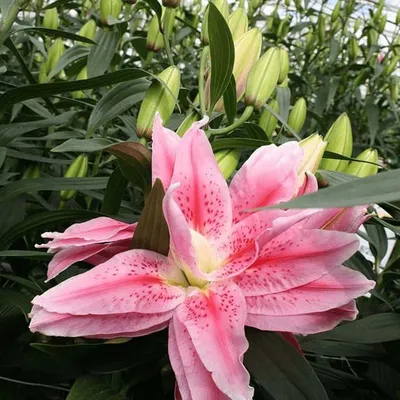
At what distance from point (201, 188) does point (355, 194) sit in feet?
0.41

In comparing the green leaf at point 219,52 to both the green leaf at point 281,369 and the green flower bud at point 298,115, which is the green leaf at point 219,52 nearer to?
the green leaf at point 281,369

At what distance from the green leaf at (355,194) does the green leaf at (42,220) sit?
→ 10.4 inches

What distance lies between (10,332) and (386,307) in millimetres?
357

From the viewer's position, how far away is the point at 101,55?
2.08ft

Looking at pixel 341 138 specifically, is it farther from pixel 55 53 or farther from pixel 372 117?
pixel 372 117

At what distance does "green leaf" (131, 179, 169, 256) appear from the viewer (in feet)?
0.97

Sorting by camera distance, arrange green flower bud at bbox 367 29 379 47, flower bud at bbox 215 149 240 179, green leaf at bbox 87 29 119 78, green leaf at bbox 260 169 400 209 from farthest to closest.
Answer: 1. green flower bud at bbox 367 29 379 47
2. green leaf at bbox 87 29 119 78
3. flower bud at bbox 215 149 240 179
4. green leaf at bbox 260 169 400 209

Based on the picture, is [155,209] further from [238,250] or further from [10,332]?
[10,332]

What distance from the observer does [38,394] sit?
1.67ft

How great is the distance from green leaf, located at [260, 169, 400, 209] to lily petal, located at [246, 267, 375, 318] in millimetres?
88

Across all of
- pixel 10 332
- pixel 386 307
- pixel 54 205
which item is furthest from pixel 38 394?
pixel 386 307

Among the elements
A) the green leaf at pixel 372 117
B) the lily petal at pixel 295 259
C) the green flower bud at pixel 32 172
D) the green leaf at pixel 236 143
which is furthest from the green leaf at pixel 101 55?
the green leaf at pixel 372 117

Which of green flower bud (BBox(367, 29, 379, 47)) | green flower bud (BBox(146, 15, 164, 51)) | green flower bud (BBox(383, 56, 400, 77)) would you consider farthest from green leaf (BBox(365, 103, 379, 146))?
green flower bud (BBox(146, 15, 164, 51))

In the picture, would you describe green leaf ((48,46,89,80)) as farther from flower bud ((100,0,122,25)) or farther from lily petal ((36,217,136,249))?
lily petal ((36,217,136,249))
